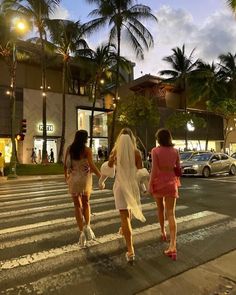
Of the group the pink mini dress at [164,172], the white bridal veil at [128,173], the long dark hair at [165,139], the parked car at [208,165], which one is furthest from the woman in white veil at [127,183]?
the parked car at [208,165]

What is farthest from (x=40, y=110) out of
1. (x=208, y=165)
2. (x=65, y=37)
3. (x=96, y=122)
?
(x=208, y=165)

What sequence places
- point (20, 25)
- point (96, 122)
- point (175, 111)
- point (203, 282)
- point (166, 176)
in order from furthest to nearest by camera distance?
point (175, 111)
point (96, 122)
point (20, 25)
point (166, 176)
point (203, 282)

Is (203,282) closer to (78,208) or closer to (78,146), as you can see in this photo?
(78,208)

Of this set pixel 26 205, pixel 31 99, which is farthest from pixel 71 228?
pixel 31 99

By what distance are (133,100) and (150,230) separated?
29.9 meters

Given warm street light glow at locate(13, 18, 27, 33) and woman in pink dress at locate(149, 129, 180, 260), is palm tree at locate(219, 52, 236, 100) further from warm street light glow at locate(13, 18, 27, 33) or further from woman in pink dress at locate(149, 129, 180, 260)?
woman in pink dress at locate(149, 129, 180, 260)

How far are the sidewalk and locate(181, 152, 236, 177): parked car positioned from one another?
1568cm

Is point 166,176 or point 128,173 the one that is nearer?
point 128,173

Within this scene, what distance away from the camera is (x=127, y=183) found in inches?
209

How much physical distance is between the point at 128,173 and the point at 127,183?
0.15 meters

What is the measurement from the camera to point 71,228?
23.8 ft

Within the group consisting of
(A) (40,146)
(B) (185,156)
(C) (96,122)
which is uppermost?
(C) (96,122)

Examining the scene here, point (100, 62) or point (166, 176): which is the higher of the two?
point (100, 62)

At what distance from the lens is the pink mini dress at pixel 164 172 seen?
18.3ft
